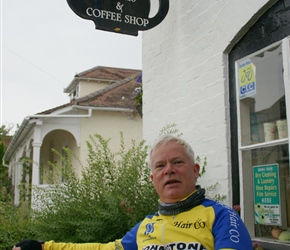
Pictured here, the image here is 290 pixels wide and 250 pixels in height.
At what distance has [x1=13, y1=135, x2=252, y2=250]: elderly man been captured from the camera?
1881 millimetres

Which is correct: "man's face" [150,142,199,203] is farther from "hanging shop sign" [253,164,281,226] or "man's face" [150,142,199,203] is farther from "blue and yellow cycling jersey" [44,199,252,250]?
"hanging shop sign" [253,164,281,226]

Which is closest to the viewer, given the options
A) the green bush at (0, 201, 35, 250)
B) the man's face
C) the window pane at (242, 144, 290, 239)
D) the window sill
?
the man's face

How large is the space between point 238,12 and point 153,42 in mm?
1443

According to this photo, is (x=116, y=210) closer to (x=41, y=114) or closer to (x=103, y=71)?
(x=41, y=114)

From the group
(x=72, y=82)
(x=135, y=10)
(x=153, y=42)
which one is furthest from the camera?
(x=72, y=82)

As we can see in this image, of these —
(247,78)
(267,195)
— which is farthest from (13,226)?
(247,78)

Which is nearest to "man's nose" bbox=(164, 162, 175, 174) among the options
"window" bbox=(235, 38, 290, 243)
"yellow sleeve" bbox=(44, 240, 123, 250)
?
"yellow sleeve" bbox=(44, 240, 123, 250)

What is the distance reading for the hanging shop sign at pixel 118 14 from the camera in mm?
3613

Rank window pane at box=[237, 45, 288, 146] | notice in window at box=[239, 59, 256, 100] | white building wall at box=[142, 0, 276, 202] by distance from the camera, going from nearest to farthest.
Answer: window pane at box=[237, 45, 288, 146], notice in window at box=[239, 59, 256, 100], white building wall at box=[142, 0, 276, 202]

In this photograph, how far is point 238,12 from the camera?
3396 mm

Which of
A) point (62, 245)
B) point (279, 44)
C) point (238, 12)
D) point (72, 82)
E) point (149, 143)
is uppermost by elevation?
point (72, 82)

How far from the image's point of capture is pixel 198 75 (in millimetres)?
3879

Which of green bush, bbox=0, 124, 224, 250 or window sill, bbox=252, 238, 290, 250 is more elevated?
green bush, bbox=0, 124, 224, 250

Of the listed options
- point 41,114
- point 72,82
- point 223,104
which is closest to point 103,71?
point 72,82
